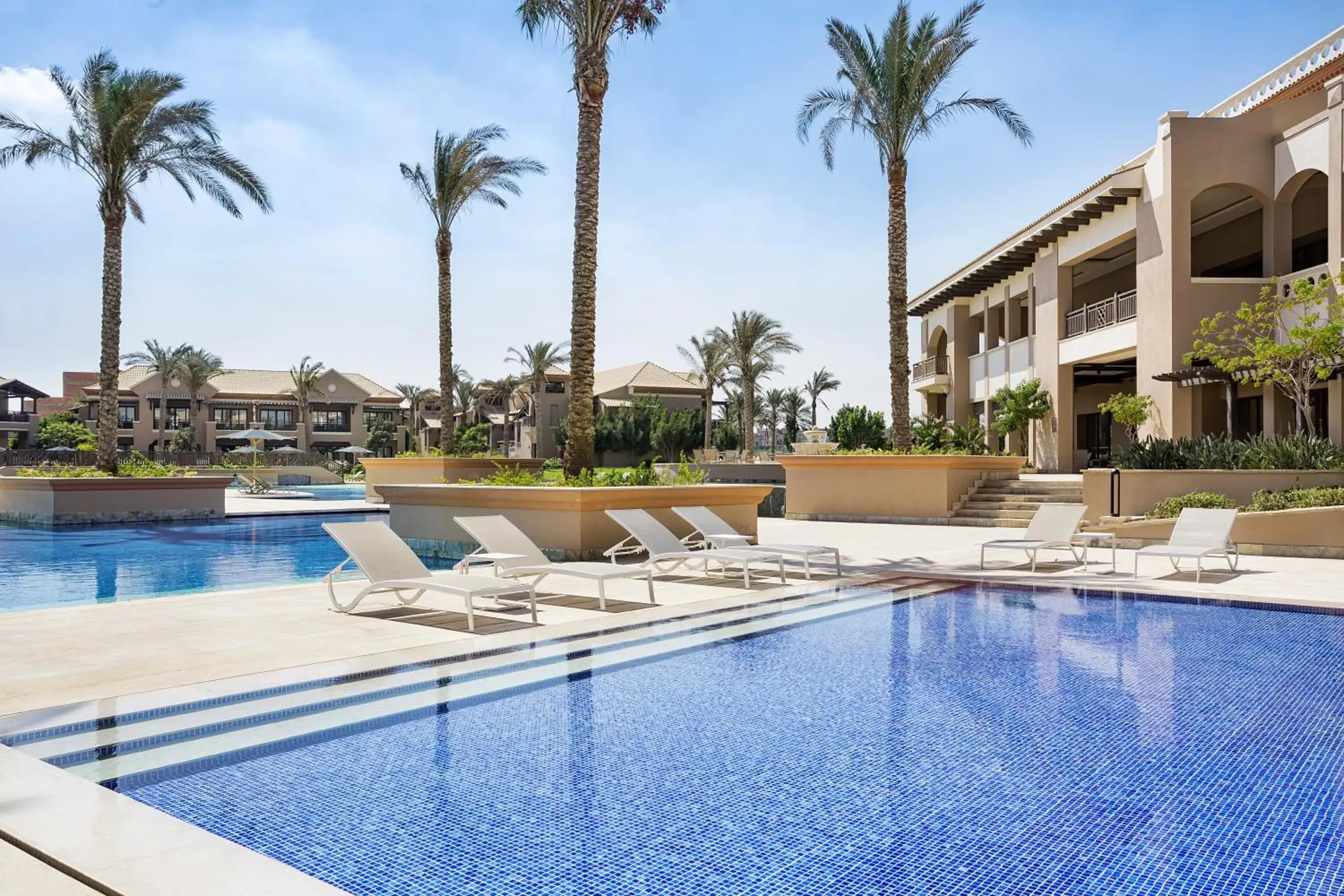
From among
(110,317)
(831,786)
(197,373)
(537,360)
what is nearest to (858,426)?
(110,317)

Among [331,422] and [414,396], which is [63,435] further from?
[414,396]

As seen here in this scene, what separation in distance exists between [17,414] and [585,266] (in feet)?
277

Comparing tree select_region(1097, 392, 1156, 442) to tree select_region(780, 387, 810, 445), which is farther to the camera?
tree select_region(780, 387, 810, 445)

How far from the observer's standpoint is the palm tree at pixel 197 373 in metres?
72.7

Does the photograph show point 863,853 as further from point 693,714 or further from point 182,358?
point 182,358

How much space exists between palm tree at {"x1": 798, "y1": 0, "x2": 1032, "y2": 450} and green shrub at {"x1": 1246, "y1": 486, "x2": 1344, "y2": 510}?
698cm

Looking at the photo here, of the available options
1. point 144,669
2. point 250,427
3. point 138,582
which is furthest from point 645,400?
point 144,669

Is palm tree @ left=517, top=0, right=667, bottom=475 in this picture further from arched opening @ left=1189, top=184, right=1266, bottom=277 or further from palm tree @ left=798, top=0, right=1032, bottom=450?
arched opening @ left=1189, top=184, right=1266, bottom=277

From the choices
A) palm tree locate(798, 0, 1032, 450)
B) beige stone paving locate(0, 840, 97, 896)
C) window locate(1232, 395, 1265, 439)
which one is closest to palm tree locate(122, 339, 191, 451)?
palm tree locate(798, 0, 1032, 450)

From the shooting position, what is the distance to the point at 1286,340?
2145 centimetres

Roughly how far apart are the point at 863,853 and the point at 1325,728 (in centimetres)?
332

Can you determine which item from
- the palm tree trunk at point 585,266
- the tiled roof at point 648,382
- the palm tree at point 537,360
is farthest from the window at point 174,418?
the palm tree trunk at point 585,266

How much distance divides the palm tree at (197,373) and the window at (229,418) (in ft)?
6.11

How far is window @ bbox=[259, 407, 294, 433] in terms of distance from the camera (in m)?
79.6
